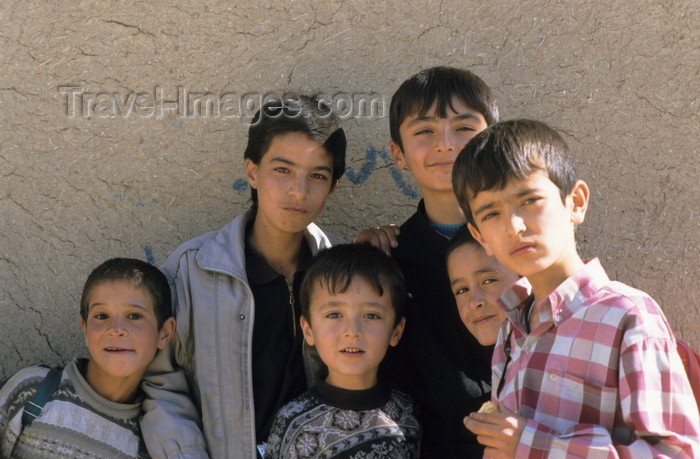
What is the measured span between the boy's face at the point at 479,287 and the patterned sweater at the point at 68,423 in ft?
3.62

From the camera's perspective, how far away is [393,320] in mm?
2398

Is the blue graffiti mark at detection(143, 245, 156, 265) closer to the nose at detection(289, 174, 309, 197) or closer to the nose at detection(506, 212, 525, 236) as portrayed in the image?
the nose at detection(289, 174, 309, 197)

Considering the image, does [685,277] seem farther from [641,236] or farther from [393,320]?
[393,320]

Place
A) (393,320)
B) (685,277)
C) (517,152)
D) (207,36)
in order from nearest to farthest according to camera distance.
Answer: (517,152)
(393,320)
(685,277)
(207,36)

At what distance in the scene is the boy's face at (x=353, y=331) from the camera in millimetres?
2316

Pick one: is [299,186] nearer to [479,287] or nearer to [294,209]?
[294,209]

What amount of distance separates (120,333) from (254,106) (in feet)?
3.54

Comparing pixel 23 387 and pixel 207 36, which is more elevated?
pixel 207 36

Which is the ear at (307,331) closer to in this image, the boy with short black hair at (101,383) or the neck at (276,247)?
the neck at (276,247)

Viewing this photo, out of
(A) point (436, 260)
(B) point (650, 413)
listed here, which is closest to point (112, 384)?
(A) point (436, 260)

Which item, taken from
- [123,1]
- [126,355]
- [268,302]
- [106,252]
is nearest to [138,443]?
[126,355]

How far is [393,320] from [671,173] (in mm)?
1270

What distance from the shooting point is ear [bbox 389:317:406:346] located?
7.89 feet

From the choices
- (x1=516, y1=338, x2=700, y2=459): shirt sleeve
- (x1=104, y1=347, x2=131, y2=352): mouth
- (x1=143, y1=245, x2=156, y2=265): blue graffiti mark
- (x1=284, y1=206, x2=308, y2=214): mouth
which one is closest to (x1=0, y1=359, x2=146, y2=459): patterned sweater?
(x1=104, y1=347, x2=131, y2=352): mouth
